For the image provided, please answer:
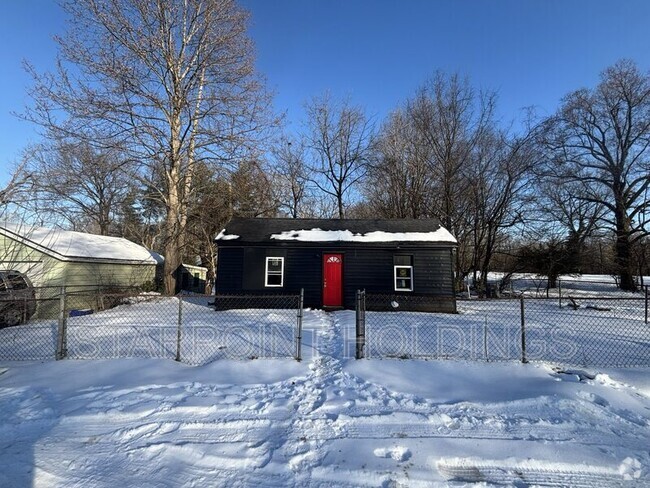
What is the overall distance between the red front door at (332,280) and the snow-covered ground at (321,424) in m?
7.73

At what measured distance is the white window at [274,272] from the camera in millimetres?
13586

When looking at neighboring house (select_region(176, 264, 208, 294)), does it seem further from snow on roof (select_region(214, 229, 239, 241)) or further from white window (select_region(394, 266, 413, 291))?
white window (select_region(394, 266, 413, 291))

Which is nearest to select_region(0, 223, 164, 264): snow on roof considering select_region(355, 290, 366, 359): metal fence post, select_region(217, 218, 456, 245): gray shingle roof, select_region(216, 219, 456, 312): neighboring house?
select_region(217, 218, 456, 245): gray shingle roof

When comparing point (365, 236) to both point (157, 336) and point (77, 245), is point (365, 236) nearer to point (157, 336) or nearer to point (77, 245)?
point (157, 336)

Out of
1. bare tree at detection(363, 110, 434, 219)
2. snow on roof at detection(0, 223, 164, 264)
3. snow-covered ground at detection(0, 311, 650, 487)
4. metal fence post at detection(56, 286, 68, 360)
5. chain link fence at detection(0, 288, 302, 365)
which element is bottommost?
snow-covered ground at detection(0, 311, 650, 487)

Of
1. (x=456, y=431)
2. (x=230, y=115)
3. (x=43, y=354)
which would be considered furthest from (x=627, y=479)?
(x=230, y=115)

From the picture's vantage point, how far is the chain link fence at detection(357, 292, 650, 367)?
6.13m

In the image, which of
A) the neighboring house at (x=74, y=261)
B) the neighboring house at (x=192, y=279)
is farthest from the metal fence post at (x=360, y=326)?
the neighboring house at (x=192, y=279)

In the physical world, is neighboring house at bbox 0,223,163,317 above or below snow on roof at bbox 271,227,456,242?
below

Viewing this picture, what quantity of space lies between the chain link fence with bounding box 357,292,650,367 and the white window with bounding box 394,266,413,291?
153cm

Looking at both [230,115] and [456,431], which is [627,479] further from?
[230,115]

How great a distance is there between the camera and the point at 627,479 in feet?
→ 9.54

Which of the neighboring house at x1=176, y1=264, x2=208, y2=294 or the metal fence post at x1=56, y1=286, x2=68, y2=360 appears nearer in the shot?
the metal fence post at x1=56, y1=286, x2=68, y2=360

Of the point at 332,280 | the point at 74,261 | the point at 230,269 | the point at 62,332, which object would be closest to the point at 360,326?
the point at 62,332
